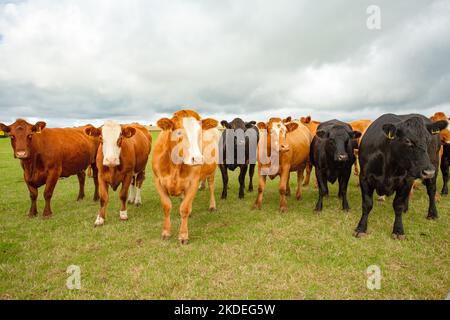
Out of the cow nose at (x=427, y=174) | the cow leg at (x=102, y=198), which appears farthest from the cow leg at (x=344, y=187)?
the cow leg at (x=102, y=198)

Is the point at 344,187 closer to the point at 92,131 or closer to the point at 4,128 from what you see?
the point at 92,131

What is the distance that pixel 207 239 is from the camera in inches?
196

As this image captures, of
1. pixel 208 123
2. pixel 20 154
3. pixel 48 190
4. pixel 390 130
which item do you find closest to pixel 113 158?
pixel 208 123

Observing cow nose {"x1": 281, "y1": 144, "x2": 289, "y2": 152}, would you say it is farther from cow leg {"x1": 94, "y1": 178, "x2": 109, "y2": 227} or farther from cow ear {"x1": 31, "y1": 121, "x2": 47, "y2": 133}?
cow ear {"x1": 31, "y1": 121, "x2": 47, "y2": 133}

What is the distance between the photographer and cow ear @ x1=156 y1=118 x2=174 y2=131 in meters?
4.65

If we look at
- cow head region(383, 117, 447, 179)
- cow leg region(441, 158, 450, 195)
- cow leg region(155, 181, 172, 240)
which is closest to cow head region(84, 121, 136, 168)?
cow leg region(155, 181, 172, 240)

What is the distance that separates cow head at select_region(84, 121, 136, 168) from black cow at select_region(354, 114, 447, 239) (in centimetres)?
→ 469

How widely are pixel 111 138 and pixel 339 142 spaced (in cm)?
476

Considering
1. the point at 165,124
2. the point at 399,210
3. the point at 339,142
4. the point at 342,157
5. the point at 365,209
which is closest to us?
the point at 165,124

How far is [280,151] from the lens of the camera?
6.70 metres

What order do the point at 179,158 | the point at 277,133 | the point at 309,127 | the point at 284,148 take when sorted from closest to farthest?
the point at 179,158 < the point at 284,148 < the point at 277,133 < the point at 309,127
